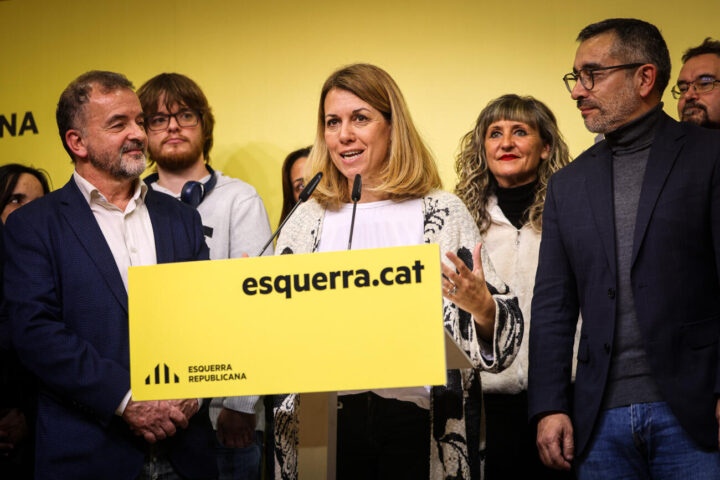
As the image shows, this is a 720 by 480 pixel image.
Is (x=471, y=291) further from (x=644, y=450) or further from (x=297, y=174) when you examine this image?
(x=297, y=174)

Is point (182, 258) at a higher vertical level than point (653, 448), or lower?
higher

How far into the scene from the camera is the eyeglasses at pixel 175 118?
3.57 m

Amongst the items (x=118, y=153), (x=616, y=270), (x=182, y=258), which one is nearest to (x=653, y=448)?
(x=616, y=270)

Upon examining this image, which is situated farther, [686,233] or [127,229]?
[127,229]

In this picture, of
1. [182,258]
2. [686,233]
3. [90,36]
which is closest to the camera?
[686,233]

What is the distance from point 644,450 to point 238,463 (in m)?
1.64

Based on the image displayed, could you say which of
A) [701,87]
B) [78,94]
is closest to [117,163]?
[78,94]

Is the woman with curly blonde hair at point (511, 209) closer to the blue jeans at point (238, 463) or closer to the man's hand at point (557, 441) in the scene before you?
the man's hand at point (557, 441)

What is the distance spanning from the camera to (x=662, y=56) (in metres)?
2.47

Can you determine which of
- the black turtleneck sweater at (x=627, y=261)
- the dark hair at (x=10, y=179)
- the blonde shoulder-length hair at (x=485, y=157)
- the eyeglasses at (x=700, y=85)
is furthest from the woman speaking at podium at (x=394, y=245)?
the dark hair at (x=10, y=179)

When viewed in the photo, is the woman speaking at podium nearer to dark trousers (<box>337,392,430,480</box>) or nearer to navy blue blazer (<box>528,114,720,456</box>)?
dark trousers (<box>337,392,430,480</box>)

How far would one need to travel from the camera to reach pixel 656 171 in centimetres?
220

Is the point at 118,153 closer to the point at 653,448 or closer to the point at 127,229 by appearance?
the point at 127,229

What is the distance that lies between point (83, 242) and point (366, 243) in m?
0.88
